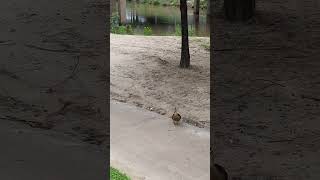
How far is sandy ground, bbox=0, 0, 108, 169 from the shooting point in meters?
2.79

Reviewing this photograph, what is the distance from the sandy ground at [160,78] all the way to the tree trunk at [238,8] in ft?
10.2

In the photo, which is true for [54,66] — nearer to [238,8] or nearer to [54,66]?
[54,66]

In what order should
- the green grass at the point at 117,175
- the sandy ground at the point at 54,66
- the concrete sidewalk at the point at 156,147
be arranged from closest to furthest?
the sandy ground at the point at 54,66 < the green grass at the point at 117,175 < the concrete sidewalk at the point at 156,147

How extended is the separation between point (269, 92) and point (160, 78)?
5.27 meters

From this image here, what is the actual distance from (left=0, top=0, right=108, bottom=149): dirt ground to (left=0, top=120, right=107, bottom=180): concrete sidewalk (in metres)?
0.06

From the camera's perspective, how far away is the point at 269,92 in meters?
2.91

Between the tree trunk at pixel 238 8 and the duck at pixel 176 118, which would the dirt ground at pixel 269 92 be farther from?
the duck at pixel 176 118

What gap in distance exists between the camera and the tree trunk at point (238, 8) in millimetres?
2941

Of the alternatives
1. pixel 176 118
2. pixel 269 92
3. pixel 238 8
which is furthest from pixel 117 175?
pixel 176 118

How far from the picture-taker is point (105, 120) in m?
2.70

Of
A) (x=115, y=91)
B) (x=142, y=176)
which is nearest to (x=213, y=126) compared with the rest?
(x=142, y=176)

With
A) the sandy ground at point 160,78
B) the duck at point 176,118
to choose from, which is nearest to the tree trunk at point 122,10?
the sandy ground at point 160,78

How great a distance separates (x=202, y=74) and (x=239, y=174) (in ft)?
20.3

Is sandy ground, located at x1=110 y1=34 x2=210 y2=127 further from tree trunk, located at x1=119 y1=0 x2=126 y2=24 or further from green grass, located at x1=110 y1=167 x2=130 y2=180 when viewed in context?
tree trunk, located at x1=119 y1=0 x2=126 y2=24
